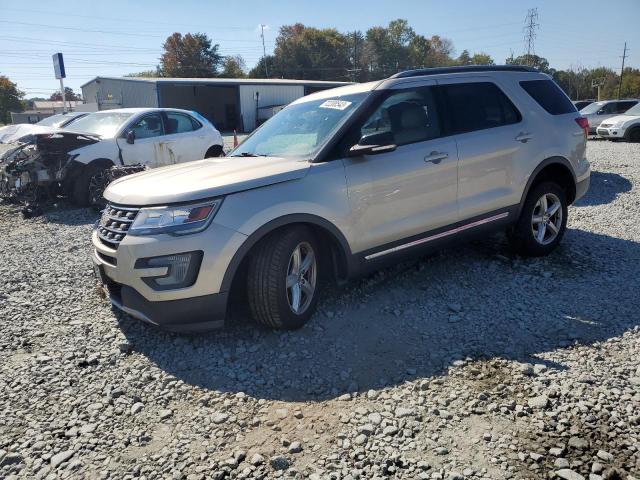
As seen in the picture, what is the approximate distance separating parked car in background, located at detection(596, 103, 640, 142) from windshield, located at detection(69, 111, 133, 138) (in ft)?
56.3

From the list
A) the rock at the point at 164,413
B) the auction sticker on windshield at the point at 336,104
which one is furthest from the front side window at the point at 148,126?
the rock at the point at 164,413

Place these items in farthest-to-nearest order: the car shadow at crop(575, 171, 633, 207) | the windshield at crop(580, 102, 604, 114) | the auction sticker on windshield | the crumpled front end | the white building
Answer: the white building, the windshield at crop(580, 102, 604, 114), the crumpled front end, the car shadow at crop(575, 171, 633, 207), the auction sticker on windshield

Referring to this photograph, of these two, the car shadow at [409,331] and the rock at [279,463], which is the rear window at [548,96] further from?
the rock at [279,463]

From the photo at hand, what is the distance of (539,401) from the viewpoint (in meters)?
2.93

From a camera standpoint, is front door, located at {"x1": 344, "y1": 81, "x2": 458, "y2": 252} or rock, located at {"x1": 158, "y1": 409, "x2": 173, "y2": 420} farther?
front door, located at {"x1": 344, "y1": 81, "x2": 458, "y2": 252}

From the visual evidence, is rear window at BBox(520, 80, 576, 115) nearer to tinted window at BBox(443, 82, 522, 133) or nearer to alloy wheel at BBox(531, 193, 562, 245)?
tinted window at BBox(443, 82, 522, 133)

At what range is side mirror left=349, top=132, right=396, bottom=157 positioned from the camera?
382 centimetres

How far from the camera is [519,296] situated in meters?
4.46

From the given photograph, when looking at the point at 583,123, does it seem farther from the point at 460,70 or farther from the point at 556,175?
the point at 460,70

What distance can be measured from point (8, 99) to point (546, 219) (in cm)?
9137

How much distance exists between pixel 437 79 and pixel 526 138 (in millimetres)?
1149

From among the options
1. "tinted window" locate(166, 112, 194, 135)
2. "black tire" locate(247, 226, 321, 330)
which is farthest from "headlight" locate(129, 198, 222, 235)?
"tinted window" locate(166, 112, 194, 135)

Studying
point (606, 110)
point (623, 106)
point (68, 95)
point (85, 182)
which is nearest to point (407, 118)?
point (85, 182)

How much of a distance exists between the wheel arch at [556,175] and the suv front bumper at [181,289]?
3242 mm
